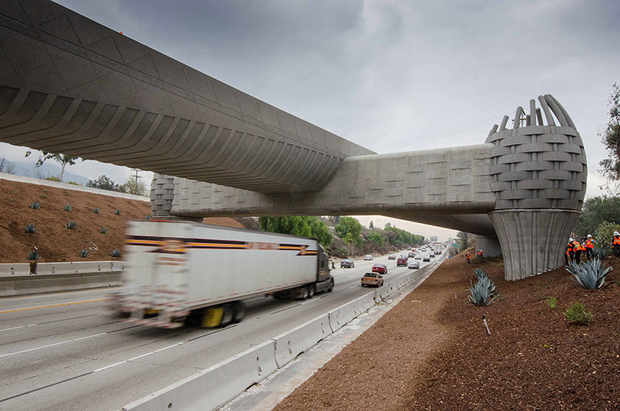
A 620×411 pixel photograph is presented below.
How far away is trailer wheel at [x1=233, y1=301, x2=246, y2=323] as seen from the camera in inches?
558

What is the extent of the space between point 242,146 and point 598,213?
2645 inches

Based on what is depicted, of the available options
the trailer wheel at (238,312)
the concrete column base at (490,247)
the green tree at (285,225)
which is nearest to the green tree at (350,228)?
the concrete column base at (490,247)

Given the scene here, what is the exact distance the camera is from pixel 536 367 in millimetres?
6484

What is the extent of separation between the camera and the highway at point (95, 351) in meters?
7.11

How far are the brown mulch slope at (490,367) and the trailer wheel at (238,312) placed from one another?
5437 millimetres

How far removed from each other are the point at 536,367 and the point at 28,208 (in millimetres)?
44217

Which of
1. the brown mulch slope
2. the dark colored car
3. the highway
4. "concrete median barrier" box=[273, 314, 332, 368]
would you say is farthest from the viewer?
the dark colored car

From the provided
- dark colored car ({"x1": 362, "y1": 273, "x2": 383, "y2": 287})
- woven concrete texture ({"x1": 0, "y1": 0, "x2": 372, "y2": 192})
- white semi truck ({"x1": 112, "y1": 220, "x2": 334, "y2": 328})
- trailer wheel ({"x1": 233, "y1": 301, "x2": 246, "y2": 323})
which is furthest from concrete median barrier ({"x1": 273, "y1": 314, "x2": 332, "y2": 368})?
dark colored car ({"x1": 362, "y1": 273, "x2": 383, "y2": 287})

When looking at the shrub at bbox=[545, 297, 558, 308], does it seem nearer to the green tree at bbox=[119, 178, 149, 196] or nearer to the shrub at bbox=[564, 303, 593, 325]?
the shrub at bbox=[564, 303, 593, 325]

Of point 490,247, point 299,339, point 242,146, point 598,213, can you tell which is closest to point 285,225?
point 242,146

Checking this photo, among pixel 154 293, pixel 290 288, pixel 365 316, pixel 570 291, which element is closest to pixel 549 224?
pixel 570 291

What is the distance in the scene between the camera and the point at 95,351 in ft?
32.6

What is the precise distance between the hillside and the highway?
1682 cm

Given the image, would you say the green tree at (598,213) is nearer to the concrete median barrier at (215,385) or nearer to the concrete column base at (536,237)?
the concrete column base at (536,237)
